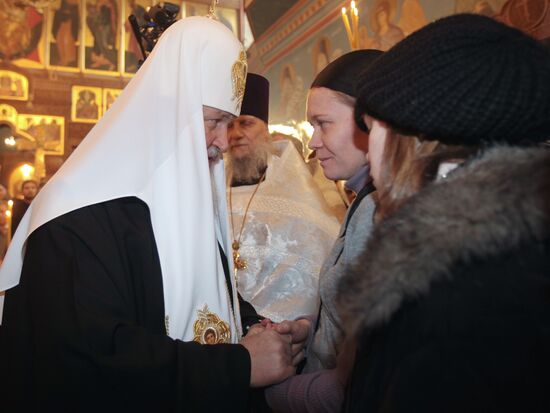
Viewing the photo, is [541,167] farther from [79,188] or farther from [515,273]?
[79,188]

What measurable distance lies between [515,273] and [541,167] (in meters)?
0.21

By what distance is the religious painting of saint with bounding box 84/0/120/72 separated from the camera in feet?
55.0

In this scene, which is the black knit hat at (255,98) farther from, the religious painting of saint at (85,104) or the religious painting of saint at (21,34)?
the religious painting of saint at (21,34)

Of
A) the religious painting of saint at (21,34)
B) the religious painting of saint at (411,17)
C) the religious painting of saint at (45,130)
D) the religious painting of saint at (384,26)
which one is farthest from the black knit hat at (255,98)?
the religious painting of saint at (21,34)

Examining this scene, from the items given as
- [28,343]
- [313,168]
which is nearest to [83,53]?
[313,168]

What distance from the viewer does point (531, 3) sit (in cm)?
468

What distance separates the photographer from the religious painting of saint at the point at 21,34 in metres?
16.1

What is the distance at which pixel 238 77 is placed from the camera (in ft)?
7.26

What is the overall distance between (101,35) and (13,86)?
315 cm

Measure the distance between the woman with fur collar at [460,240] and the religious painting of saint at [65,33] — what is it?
17351mm

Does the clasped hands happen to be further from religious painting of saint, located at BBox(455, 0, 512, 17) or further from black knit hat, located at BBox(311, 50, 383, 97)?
religious painting of saint, located at BBox(455, 0, 512, 17)

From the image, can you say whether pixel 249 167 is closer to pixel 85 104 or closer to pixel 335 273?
pixel 335 273

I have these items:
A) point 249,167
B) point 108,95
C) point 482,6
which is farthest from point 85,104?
point 249,167

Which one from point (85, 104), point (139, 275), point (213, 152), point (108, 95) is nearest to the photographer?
point (139, 275)
